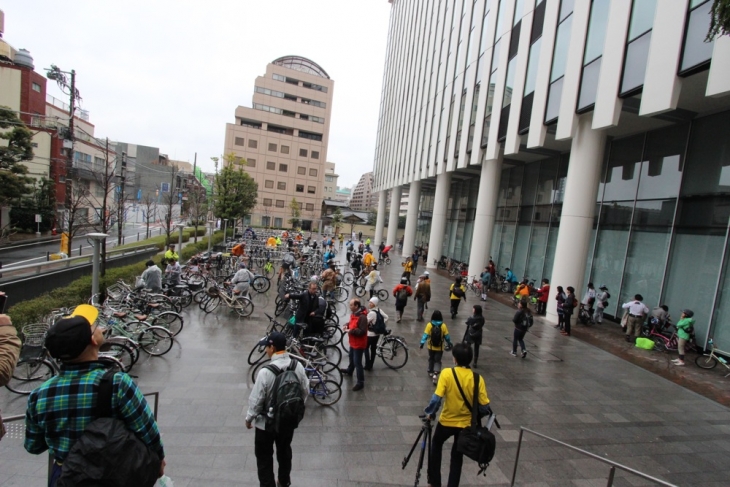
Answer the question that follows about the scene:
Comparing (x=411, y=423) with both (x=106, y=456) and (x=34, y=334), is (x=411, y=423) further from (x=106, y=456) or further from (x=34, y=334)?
(x=34, y=334)

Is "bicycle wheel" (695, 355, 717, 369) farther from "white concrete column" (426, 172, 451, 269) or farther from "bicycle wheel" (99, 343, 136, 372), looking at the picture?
"white concrete column" (426, 172, 451, 269)

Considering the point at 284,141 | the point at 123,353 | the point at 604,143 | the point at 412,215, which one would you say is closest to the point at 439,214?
the point at 412,215

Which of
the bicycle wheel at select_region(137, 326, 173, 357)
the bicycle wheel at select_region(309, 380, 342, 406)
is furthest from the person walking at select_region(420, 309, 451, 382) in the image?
the bicycle wheel at select_region(137, 326, 173, 357)

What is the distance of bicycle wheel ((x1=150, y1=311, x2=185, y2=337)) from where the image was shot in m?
8.67

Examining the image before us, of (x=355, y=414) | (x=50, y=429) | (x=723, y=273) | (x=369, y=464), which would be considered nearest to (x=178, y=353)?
(x=355, y=414)

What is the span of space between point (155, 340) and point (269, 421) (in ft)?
17.8

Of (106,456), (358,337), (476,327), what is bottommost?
(358,337)

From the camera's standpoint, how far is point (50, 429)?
210 centimetres

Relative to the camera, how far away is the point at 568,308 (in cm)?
1174

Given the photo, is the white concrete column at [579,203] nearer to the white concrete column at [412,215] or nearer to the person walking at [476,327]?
the person walking at [476,327]

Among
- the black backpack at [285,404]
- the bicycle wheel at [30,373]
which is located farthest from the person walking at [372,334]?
the bicycle wheel at [30,373]

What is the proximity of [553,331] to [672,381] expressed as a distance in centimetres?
386

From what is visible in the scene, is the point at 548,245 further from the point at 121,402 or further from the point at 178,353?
the point at 121,402

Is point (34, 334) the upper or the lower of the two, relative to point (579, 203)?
lower
